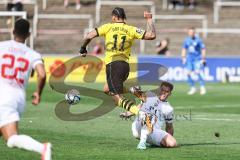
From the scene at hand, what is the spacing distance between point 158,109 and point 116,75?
343 cm

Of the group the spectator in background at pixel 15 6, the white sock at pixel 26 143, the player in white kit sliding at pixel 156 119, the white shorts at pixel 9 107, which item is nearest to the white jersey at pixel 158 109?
the player in white kit sliding at pixel 156 119

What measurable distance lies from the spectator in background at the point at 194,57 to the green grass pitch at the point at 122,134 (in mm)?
4890

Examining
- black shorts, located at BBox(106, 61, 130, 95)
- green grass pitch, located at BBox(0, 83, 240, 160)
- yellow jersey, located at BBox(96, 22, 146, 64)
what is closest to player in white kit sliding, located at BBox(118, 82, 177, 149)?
green grass pitch, located at BBox(0, 83, 240, 160)

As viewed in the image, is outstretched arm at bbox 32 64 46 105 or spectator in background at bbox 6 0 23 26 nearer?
outstretched arm at bbox 32 64 46 105

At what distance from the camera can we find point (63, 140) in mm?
16078

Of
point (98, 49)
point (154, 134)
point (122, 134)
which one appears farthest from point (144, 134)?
point (98, 49)

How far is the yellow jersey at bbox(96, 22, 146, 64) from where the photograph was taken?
17656 mm

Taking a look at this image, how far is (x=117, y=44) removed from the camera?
17922 mm

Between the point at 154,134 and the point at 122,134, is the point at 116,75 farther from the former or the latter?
the point at 154,134

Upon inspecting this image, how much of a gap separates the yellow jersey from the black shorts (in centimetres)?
11

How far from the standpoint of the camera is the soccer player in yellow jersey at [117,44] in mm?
17703

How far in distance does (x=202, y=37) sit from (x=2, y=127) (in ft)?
108

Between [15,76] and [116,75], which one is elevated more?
[15,76]

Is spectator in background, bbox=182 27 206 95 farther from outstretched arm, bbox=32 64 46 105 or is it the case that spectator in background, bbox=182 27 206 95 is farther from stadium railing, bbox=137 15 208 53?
outstretched arm, bbox=32 64 46 105
